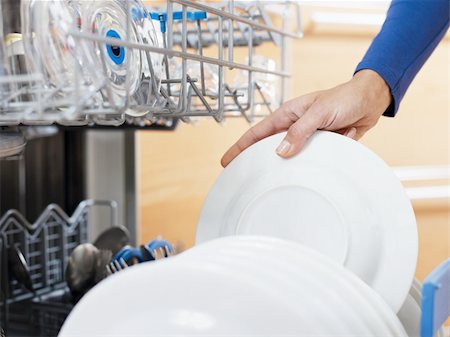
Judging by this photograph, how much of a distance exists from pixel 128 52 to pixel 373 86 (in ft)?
1.04

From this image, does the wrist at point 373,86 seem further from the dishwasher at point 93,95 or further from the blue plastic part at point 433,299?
the blue plastic part at point 433,299

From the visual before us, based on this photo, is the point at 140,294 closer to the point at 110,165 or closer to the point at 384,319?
the point at 384,319

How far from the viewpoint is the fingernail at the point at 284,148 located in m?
0.66

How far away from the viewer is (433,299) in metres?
0.45

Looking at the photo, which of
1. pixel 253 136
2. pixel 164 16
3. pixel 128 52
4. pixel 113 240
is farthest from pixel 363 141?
pixel 128 52

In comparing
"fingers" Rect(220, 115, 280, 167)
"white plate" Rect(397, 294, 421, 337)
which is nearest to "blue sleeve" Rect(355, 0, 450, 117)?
"fingers" Rect(220, 115, 280, 167)

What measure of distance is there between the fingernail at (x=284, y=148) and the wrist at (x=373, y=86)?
124 mm

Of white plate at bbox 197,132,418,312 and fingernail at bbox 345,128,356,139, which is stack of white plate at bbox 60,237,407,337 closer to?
white plate at bbox 197,132,418,312

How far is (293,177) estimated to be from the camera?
658mm

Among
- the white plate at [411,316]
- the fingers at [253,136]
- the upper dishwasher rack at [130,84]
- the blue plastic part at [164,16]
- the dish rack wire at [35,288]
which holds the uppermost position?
the blue plastic part at [164,16]

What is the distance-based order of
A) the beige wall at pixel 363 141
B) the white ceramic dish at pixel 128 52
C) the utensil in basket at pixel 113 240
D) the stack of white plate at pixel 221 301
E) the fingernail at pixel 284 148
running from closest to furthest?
→ the stack of white plate at pixel 221 301 → the white ceramic dish at pixel 128 52 → the fingernail at pixel 284 148 → the utensil in basket at pixel 113 240 → the beige wall at pixel 363 141

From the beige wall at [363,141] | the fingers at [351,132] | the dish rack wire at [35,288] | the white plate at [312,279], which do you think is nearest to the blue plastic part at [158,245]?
the dish rack wire at [35,288]

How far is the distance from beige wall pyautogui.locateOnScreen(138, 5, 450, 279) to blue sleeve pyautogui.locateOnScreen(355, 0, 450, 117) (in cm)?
82

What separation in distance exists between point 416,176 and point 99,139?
750mm
